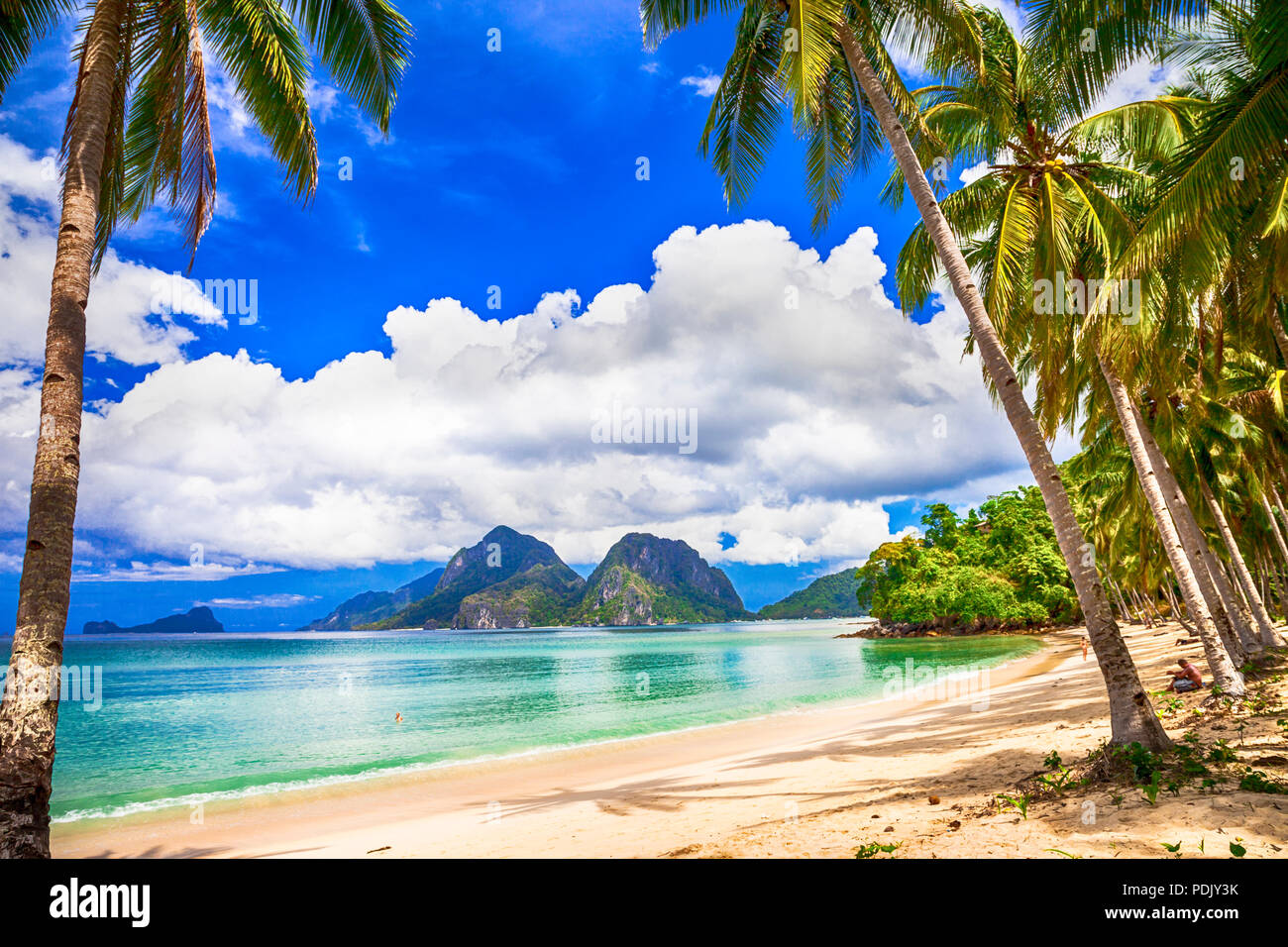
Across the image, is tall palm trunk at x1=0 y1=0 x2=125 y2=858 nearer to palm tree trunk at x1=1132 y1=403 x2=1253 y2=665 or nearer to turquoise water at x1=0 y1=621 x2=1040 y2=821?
turquoise water at x1=0 y1=621 x2=1040 y2=821

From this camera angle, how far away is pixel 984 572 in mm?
63781

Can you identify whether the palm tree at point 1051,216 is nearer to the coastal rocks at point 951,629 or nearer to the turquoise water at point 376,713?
the turquoise water at point 376,713

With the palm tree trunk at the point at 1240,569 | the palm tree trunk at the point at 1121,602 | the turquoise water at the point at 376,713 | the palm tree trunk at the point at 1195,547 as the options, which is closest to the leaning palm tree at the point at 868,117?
the palm tree trunk at the point at 1195,547

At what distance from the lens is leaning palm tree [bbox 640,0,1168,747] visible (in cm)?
630

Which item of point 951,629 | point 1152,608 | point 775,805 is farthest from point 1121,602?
point 775,805

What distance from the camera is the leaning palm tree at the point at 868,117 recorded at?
248 inches

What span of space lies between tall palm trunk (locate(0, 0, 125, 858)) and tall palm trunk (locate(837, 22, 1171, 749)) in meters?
8.35

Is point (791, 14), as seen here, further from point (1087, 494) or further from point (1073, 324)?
point (1087, 494)

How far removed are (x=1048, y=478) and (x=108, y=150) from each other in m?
11.4

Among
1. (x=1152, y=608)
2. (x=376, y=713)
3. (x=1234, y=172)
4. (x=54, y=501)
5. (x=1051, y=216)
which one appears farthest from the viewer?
(x=1152, y=608)

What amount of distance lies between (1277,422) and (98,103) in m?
24.7

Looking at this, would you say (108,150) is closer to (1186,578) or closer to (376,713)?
(1186,578)

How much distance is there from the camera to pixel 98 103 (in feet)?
19.5
